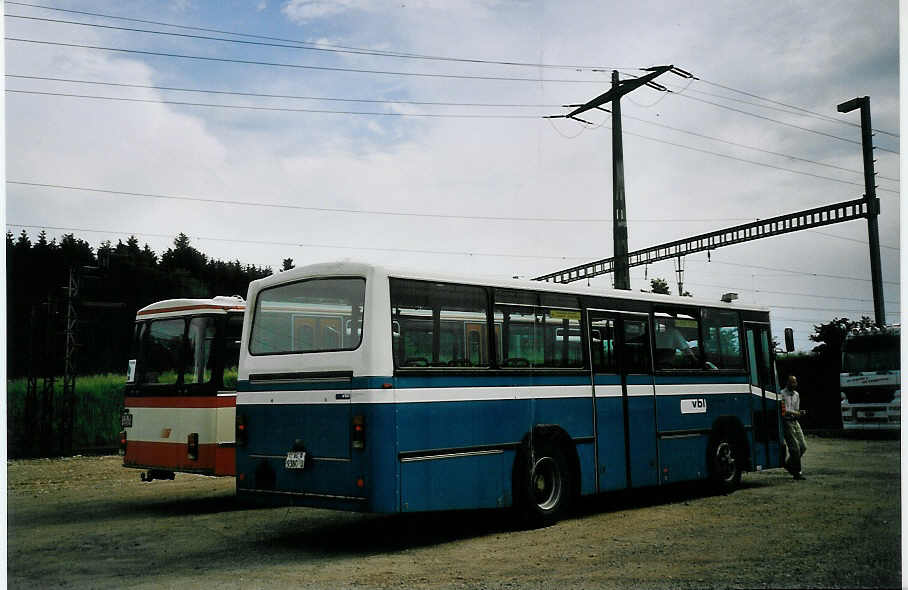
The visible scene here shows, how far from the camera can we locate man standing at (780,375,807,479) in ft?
43.0

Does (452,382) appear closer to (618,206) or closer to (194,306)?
(194,306)

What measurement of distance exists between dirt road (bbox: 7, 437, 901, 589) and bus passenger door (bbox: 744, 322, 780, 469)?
0.50 m

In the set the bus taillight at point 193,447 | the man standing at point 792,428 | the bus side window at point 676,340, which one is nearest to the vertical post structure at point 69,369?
the bus taillight at point 193,447

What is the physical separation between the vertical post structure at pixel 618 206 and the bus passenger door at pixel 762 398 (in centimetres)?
335

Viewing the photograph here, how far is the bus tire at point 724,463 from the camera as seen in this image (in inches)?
467

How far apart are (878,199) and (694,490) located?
4.53 metres

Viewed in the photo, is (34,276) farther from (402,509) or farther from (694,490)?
(694,490)

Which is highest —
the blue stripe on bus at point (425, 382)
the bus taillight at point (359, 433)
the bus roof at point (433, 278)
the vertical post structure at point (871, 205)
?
the vertical post structure at point (871, 205)

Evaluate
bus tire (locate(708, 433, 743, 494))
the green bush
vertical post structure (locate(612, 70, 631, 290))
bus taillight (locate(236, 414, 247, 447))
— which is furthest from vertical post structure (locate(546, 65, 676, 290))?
the green bush

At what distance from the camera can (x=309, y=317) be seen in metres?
8.77

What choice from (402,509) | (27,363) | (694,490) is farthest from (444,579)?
(27,363)

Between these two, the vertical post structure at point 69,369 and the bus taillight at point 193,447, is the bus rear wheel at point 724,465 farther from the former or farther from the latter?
the vertical post structure at point 69,369

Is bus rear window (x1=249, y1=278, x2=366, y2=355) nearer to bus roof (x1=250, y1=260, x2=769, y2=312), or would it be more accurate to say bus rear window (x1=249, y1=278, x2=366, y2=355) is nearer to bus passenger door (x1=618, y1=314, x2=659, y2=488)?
bus roof (x1=250, y1=260, x2=769, y2=312)

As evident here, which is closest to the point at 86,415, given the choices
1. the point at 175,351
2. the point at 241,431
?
the point at 175,351
